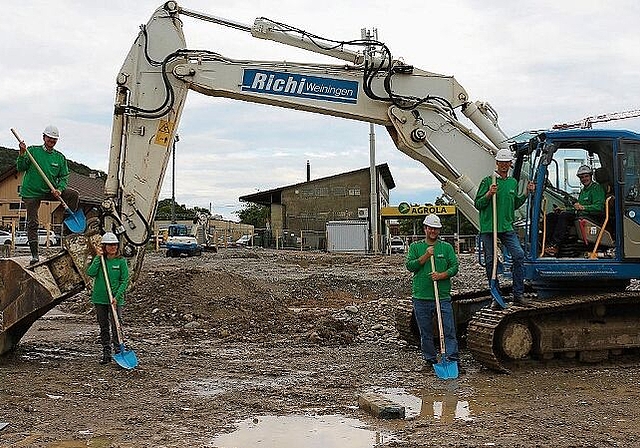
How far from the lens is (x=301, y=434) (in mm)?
6660

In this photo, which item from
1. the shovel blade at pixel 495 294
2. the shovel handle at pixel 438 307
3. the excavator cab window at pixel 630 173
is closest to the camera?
the shovel handle at pixel 438 307

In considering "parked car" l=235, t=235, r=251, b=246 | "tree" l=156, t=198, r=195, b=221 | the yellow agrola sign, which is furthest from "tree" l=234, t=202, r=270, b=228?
the yellow agrola sign

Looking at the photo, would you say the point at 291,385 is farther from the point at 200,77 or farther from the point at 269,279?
the point at 269,279

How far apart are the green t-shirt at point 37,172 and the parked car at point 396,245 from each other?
35.7 meters

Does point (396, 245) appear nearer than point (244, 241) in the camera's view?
Yes

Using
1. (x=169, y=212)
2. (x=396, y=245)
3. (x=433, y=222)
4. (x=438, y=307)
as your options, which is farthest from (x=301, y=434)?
(x=169, y=212)

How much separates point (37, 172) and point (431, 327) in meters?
5.05

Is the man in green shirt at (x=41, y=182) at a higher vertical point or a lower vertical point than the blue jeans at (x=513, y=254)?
higher

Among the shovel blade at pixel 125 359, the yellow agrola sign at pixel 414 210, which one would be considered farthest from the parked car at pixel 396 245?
the shovel blade at pixel 125 359

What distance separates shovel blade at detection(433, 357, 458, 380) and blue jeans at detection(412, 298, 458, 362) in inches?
3.8

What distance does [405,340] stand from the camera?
37.3 feet

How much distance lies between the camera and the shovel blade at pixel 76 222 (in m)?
9.87

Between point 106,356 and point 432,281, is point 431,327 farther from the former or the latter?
point 106,356

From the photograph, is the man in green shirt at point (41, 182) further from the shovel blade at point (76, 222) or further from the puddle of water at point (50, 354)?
the puddle of water at point (50, 354)
